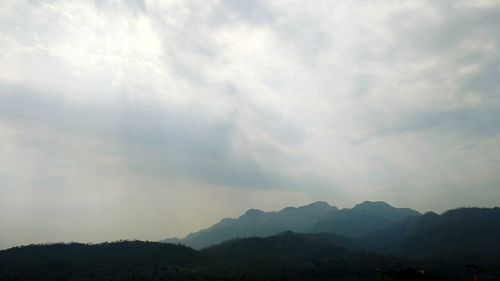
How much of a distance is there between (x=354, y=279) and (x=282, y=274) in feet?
79.3

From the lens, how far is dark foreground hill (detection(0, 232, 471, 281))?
13800 centimetres

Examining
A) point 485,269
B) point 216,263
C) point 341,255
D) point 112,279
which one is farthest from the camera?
point 341,255

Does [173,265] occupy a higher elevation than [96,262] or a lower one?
lower

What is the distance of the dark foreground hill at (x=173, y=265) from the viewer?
138m

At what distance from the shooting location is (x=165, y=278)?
134375 mm

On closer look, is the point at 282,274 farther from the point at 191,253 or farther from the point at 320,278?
the point at 191,253

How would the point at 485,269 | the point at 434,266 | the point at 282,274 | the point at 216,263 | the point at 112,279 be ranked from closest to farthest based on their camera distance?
the point at 485,269, the point at 112,279, the point at 282,274, the point at 434,266, the point at 216,263

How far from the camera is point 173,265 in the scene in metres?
170

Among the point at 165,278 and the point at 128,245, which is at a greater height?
the point at 128,245

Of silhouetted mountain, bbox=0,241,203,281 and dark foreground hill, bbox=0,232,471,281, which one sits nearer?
dark foreground hill, bbox=0,232,471,281

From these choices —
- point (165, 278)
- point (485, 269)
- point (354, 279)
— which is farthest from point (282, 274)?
point (485, 269)

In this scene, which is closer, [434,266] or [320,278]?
[320,278]

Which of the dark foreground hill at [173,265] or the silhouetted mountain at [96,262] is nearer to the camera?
the dark foreground hill at [173,265]

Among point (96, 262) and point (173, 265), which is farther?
point (173, 265)
